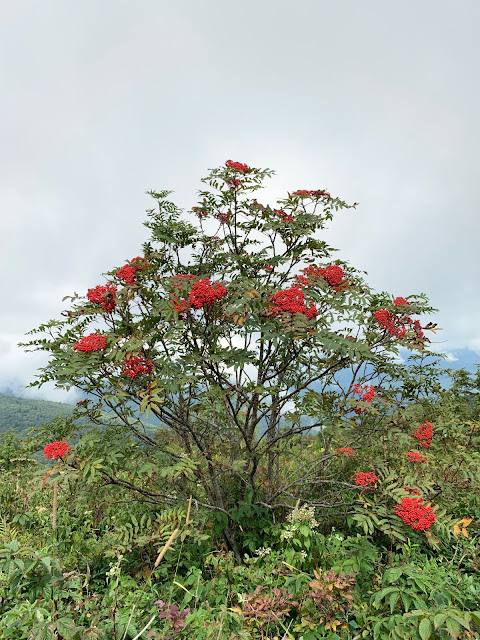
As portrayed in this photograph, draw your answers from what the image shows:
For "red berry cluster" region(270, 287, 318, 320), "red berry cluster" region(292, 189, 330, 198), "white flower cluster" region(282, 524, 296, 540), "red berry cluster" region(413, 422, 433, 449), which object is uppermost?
"red berry cluster" region(292, 189, 330, 198)

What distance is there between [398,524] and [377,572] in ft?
1.62

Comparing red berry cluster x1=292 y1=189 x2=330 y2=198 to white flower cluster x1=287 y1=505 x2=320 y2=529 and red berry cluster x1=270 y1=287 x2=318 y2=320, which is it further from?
white flower cluster x1=287 y1=505 x2=320 y2=529

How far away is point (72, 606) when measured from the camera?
2.75 metres

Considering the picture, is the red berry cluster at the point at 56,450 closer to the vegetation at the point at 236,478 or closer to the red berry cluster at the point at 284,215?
the vegetation at the point at 236,478

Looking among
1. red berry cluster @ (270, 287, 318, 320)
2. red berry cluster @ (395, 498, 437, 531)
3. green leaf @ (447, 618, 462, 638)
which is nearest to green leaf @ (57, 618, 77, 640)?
green leaf @ (447, 618, 462, 638)

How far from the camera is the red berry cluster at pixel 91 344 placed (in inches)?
134

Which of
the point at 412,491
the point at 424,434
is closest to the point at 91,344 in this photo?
the point at 412,491

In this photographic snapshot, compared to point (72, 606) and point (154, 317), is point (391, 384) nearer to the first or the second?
point (154, 317)

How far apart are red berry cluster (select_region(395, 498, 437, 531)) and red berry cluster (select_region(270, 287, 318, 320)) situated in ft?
6.24

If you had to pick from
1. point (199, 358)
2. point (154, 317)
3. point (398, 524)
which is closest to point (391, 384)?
point (398, 524)

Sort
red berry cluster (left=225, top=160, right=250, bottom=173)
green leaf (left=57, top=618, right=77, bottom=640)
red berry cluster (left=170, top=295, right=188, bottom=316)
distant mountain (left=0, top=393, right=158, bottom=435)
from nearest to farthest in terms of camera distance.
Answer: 1. green leaf (left=57, top=618, right=77, bottom=640)
2. red berry cluster (left=170, top=295, right=188, bottom=316)
3. red berry cluster (left=225, top=160, right=250, bottom=173)
4. distant mountain (left=0, top=393, right=158, bottom=435)

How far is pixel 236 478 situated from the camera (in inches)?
204

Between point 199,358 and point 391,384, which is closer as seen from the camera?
point 199,358

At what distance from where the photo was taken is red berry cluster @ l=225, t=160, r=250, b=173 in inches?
191
